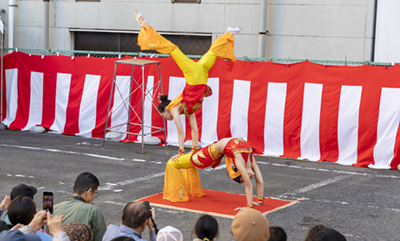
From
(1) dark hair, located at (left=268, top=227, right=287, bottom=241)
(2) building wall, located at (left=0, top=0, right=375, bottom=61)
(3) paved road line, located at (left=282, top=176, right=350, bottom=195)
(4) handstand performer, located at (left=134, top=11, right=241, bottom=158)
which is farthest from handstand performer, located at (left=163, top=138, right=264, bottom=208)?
(2) building wall, located at (left=0, top=0, right=375, bottom=61)

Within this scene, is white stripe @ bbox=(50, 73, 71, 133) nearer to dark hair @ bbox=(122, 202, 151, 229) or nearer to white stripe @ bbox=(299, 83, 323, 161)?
white stripe @ bbox=(299, 83, 323, 161)

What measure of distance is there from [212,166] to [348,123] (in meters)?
4.64

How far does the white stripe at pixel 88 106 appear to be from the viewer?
14766 millimetres

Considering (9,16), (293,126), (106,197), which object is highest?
(9,16)

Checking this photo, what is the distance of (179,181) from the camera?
8477mm

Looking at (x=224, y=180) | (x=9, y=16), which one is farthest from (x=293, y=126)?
(x=9, y=16)

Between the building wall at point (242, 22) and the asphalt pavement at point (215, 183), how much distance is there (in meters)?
4.21

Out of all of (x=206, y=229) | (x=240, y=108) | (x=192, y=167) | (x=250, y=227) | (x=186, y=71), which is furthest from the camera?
(x=240, y=108)

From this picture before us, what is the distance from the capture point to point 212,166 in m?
8.41

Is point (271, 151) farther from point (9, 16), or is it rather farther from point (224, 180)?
point (9, 16)

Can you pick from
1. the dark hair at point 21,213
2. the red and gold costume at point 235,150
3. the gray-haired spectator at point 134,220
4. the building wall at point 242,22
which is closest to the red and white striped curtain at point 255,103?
Answer: the building wall at point 242,22

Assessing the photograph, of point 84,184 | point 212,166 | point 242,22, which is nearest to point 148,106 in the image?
point 242,22

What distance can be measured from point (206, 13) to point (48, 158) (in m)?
6.86

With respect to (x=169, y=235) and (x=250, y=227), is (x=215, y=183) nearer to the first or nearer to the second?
(x=169, y=235)
